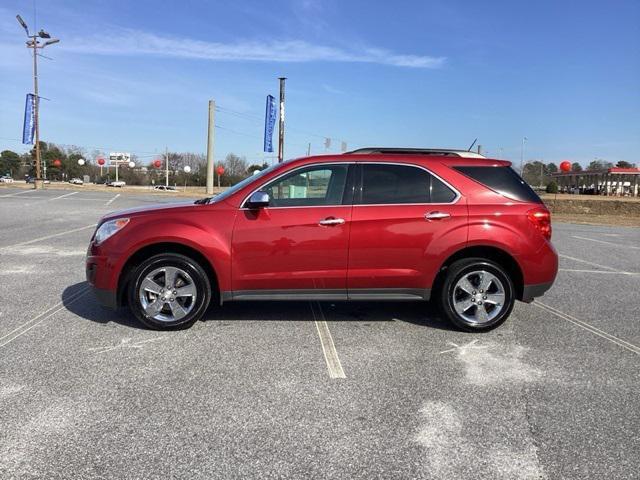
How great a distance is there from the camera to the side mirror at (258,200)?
4.88 meters

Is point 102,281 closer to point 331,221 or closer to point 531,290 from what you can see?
point 331,221

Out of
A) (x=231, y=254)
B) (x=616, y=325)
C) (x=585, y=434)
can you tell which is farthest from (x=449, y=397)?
(x=616, y=325)

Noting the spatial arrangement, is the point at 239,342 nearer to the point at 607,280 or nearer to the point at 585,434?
the point at 585,434

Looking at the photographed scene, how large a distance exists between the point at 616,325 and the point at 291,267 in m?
3.66

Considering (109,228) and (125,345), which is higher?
(109,228)

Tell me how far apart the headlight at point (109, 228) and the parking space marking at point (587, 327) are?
491cm

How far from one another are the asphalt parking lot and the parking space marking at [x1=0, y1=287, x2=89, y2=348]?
31mm

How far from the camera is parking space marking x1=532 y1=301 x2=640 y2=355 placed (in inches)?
191

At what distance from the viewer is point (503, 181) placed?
525 centimetres

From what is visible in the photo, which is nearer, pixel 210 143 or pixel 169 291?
pixel 169 291

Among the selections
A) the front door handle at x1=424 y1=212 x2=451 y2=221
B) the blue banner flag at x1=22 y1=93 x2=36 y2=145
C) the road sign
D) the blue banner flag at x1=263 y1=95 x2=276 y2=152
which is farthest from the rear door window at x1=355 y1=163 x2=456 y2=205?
A: the road sign

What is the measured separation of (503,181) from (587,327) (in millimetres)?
1849

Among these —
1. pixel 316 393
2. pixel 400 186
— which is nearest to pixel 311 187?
pixel 400 186

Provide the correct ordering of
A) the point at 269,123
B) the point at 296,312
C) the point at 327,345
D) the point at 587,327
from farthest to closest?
the point at 269,123
the point at 296,312
the point at 587,327
the point at 327,345
